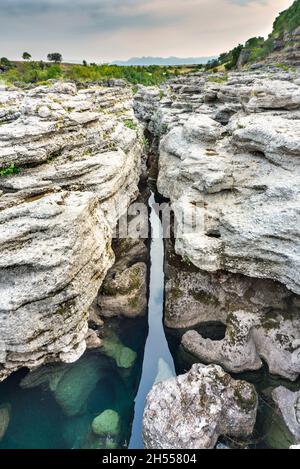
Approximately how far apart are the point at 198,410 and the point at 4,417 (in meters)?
11.0

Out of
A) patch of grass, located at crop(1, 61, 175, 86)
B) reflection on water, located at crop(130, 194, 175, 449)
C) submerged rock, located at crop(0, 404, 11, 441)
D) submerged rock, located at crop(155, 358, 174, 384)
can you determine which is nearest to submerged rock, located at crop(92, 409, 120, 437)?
reflection on water, located at crop(130, 194, 175, 449)

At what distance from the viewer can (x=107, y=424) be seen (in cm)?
1866

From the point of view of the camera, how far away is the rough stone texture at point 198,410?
52.4 ft

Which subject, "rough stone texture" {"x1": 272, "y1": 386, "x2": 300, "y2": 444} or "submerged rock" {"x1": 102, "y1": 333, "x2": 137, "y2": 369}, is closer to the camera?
"rough stone texture" {"x1": 272, "y1": 386, "x2": 300, "y2": 444}

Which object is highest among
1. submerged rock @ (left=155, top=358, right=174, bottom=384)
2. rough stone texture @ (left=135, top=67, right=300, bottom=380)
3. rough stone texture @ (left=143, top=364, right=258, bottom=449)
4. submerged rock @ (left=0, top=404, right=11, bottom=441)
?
rough stone texture @ (left=135, top=67, right=300, bottom=380)

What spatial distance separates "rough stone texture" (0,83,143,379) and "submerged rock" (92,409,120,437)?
415 cm

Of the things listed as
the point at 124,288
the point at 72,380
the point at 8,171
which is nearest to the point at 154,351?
the point at 124,288

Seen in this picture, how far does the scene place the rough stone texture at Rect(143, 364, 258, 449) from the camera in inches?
629

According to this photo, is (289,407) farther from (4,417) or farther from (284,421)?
(4,417)

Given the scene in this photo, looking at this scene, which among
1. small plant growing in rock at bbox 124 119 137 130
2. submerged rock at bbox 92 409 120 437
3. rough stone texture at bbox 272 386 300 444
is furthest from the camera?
small plant growing in rock at bbox 124 119 137 130

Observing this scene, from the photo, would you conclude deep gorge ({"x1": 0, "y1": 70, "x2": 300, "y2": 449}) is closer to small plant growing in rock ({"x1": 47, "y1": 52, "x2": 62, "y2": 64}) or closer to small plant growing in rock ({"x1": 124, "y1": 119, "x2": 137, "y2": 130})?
small plant growing in rock ({"x1": 124, "y1": 119, "x2": 137, "y2": 130})

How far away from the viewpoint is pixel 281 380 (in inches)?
778
